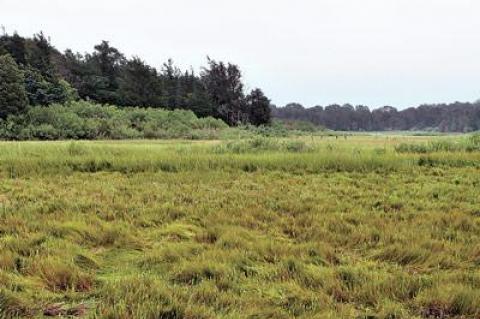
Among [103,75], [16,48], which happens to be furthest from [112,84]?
[16,48]

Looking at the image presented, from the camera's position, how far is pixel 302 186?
792cm

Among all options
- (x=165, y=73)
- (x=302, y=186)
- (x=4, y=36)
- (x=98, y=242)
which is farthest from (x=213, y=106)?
(x=98, y=242)

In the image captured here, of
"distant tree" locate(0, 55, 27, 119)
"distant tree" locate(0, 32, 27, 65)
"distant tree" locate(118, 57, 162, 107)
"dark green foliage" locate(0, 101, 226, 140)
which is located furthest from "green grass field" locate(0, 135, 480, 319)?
"distant tree" locate(118, 57, 162, 107)

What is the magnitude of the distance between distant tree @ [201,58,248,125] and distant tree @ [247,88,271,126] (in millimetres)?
714

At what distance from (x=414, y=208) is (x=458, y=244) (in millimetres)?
1800

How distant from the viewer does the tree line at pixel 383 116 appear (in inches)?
2685

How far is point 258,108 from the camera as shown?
4797 cm

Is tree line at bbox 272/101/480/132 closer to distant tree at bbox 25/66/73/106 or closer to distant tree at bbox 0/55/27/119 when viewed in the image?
distant tree at bbox 25/66/73/106

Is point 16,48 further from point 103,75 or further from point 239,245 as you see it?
point 239,245

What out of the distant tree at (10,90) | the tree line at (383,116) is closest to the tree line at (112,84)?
the distant tree at (10,90)

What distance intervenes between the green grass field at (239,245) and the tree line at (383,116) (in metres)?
61.1

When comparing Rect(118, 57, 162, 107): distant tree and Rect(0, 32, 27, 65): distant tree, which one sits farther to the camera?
Rect(118, 57, 162, 107): distant tree

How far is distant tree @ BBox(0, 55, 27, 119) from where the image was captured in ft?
83.7

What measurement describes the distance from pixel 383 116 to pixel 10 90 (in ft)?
217
